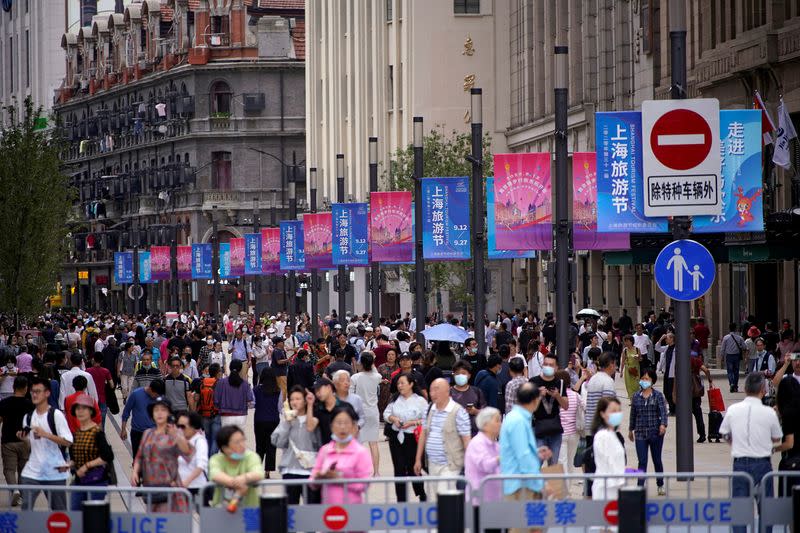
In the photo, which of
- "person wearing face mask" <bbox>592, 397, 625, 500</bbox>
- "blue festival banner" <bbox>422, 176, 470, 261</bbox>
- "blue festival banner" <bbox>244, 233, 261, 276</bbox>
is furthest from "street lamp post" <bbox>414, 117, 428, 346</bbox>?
"blue festival banner" <bbox>244, 233, 261, 276</bbox>

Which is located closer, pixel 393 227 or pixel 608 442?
pixel 608 442

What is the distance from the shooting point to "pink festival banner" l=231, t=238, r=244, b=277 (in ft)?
222

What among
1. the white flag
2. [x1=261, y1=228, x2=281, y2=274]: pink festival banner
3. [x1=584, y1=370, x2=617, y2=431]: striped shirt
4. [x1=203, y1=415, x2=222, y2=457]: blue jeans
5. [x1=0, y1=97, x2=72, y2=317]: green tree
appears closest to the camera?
[x1=584, y1=370, x2=617, y2=431]: striped shirt

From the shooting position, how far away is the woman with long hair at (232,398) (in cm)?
2122

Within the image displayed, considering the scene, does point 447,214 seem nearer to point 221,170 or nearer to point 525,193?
point 525,193

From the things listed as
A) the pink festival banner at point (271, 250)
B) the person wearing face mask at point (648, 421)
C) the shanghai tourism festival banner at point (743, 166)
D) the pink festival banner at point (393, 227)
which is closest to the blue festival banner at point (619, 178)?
the shanghai tourism festival banner at point (743, 166)

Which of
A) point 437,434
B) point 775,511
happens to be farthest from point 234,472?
point 775,511

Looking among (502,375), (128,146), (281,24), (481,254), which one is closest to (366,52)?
(281,24)

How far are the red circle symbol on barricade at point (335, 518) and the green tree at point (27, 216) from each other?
4332 centimetres

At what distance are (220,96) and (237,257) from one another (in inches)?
1672

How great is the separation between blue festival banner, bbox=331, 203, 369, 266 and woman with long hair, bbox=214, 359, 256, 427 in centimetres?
2319

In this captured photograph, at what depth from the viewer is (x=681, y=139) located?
15.9 meters

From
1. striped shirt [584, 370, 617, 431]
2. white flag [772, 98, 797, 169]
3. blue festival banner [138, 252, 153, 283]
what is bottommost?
striped shirt [584, 370, 617, 431]

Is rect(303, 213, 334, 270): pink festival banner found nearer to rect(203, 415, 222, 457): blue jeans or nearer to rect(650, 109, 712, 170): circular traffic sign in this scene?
rect(203, 415, 222, 457): blue jeans
